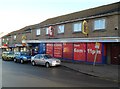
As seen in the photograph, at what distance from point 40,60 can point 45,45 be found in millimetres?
11755

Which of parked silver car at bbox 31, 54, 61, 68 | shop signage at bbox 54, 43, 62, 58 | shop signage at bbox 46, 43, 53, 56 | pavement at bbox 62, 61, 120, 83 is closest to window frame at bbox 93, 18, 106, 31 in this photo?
pavement at bbox 62, 61, 120, 83

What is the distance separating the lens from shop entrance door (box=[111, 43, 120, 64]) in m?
26.4

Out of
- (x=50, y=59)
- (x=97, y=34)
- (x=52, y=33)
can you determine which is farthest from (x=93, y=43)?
(x=52, y=33)

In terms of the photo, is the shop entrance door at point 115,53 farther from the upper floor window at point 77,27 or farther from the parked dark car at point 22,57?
the parked dark car at point 22,57

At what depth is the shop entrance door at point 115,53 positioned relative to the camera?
1038 inches

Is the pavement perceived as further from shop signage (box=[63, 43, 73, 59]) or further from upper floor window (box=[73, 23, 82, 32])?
shop signage (box=[63, 43, 73, 59])

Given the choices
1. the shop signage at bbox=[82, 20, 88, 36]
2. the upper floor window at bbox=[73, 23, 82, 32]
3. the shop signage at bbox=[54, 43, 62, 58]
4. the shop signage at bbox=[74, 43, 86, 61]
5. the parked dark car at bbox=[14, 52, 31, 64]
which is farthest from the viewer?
the shop signage at bbox=[54, 43, 62, 58]

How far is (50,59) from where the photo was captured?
26578 mm

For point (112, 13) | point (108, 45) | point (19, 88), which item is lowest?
point (19, 88)

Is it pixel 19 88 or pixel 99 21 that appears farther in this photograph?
pixel 99 21

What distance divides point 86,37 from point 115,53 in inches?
178

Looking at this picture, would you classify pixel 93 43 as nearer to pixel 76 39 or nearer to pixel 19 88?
pixel 76 39

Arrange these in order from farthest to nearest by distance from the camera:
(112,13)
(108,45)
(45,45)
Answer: (45,45) → (108,45) → (112,13)

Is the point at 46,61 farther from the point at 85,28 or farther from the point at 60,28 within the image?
the point at 60,28
